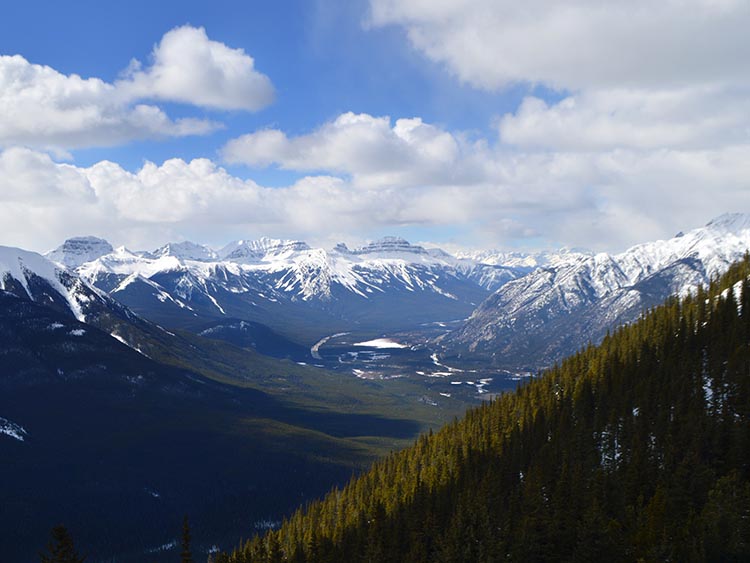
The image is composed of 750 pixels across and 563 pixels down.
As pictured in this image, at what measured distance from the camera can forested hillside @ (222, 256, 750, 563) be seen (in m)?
92.1

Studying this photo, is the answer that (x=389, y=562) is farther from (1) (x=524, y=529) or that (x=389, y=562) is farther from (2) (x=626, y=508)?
(2) (x=626, y=508)

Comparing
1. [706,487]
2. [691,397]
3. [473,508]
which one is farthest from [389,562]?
[691,397]

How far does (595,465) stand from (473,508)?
28334mm

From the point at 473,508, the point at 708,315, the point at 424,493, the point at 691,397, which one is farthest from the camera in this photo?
the point at 708,315

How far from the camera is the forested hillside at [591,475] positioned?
302 ft

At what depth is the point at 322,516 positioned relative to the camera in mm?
171000

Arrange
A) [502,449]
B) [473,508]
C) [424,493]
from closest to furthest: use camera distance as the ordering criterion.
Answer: [473,508] < [424,493] < [502,449]

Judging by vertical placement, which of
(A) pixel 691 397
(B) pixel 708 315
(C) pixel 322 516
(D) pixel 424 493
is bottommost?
(C) pixel 322 516

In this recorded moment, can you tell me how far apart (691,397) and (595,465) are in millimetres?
28909

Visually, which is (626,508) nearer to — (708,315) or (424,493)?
(424,493)

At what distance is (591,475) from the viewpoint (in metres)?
122

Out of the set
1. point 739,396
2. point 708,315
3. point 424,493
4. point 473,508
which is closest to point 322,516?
point 424,493

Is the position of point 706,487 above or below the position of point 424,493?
above

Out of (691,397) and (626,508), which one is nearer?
(626,508)
